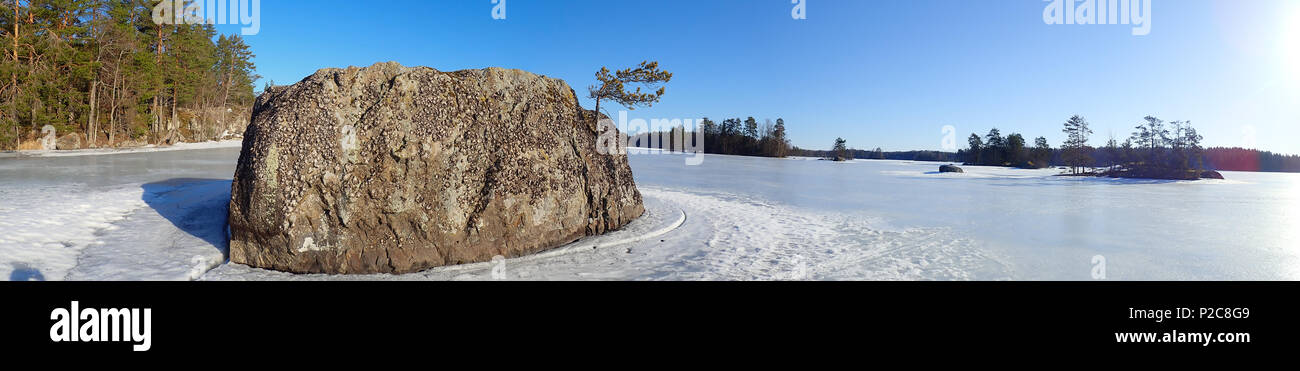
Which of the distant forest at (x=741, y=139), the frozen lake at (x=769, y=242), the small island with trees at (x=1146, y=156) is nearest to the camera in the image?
the frozen lake at (x=769, y=242)

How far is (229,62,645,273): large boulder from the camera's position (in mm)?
5508

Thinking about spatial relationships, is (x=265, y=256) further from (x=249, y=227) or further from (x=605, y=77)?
(x=605, y=77)

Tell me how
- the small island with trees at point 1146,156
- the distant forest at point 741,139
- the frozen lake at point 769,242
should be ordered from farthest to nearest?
the distant forest at point 741,139 < the small island with trees at point 1146,156 < the frozen lake at point 769,242

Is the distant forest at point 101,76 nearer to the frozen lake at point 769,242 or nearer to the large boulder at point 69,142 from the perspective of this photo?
the large boulder at point 69,142

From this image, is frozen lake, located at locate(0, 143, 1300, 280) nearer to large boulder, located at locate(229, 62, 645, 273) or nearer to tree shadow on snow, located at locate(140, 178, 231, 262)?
tree shadow on snow, located at locate(140, 178, 231, 262)

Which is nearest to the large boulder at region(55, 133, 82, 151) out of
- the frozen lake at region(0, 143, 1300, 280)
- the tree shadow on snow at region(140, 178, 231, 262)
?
the frozen lake at region(0, 143, 1300, 280)

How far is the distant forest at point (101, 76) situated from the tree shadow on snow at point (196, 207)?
33.2 metres

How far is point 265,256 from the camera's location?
218 inches

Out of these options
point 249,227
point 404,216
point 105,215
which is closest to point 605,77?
point 404,216

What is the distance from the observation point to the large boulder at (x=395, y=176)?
18.1 feet

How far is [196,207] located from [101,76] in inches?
1668

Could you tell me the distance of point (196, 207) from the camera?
8211mm

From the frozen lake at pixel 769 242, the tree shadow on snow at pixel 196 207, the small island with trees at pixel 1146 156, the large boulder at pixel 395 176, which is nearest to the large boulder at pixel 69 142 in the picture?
the frozen lake at pixel 769 242

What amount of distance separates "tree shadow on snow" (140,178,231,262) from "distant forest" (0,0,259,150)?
109 ft
